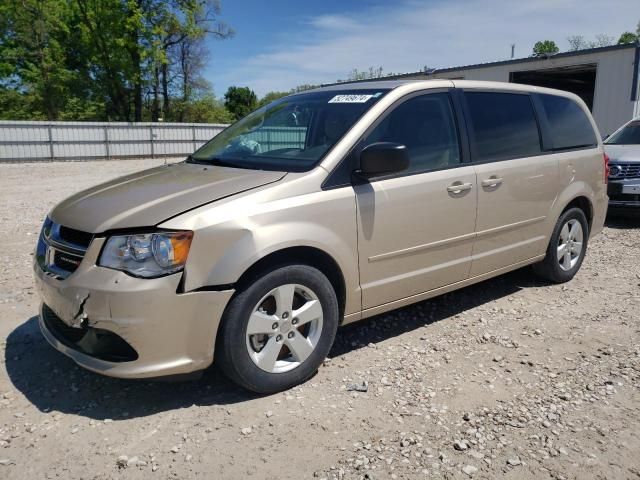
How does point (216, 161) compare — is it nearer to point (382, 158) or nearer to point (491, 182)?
point (382, 158)

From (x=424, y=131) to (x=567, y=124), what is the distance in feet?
6.87

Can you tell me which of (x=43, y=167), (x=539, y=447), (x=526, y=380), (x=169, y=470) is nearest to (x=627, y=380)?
(x=526, y=380)

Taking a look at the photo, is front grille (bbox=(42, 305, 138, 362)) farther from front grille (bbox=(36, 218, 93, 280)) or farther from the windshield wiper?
the windshield wiper

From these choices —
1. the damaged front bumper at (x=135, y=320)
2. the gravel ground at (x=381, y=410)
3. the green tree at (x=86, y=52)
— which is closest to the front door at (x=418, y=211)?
the gravel ground at (x=381, y=410)

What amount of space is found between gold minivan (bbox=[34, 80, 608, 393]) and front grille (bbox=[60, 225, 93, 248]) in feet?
0.04

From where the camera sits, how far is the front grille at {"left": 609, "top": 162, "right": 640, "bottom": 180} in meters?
7.94

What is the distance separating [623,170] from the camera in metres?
8.04

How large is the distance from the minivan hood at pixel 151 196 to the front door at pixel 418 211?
2.35 ft

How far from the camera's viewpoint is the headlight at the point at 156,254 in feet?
8.50

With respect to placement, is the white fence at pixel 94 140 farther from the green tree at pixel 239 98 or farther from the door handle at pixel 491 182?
the green tree at pixel 239 98

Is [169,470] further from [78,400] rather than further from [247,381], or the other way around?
[78,400]

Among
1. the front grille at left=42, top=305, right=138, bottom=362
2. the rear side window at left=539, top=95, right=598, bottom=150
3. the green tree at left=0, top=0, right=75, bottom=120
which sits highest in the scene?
the green tree at left=0, top=0, right=75, bottom=120

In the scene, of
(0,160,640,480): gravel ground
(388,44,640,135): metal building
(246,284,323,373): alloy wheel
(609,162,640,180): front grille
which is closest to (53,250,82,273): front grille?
(0,160,640,480): gravel ground

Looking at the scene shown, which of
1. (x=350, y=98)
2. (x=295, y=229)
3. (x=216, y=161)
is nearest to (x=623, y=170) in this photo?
(x=350, y=98)
